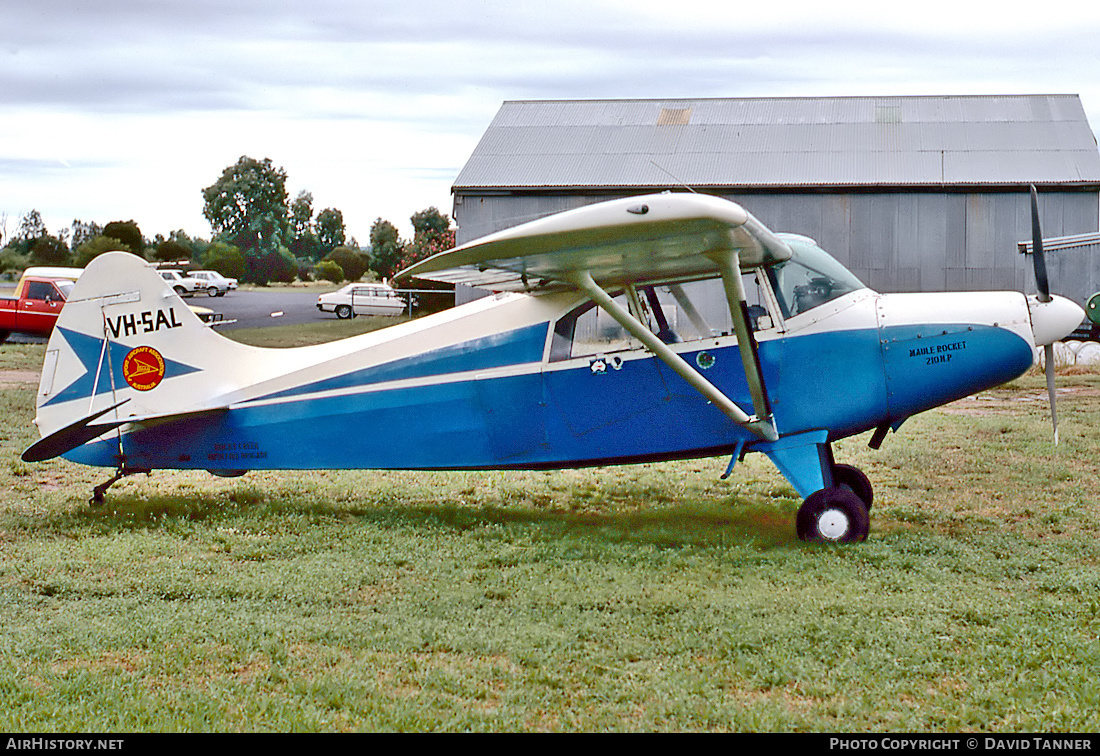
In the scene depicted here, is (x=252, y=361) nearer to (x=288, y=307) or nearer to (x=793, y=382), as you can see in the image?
(x=793, y=382)

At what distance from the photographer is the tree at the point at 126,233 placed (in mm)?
61031

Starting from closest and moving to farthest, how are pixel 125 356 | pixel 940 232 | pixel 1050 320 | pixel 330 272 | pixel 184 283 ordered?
pixel 1050 320 → pixel 125 356 → pixel 940 232 → pixel 184 283 → pixel 330 272

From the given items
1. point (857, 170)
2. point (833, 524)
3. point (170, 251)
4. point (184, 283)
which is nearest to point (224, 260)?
point (170, 251)

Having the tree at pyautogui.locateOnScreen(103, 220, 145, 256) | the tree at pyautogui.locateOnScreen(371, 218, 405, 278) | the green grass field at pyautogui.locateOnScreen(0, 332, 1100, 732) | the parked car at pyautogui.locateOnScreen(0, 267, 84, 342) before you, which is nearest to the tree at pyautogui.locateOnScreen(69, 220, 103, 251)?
the tree at pyautogui.locateOnScreen(103, 220, 145, 256)

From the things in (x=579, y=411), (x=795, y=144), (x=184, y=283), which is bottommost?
(x=579, y=411)

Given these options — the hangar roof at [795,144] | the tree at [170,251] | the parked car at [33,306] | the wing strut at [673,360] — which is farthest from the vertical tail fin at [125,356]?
the tree at [170,251]

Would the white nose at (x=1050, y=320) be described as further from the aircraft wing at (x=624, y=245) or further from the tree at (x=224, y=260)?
the tree at (x=224, y=260)

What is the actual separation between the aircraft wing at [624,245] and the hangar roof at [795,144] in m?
17.4

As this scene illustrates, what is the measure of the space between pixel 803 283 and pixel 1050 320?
185 cm

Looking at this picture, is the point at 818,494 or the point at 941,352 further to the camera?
the point at 941,352

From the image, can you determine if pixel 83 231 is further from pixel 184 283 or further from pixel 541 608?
pixel 541 608

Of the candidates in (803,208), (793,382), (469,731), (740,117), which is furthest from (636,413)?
(740,117)

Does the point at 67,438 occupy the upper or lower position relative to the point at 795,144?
lower

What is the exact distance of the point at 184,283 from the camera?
50.8m
